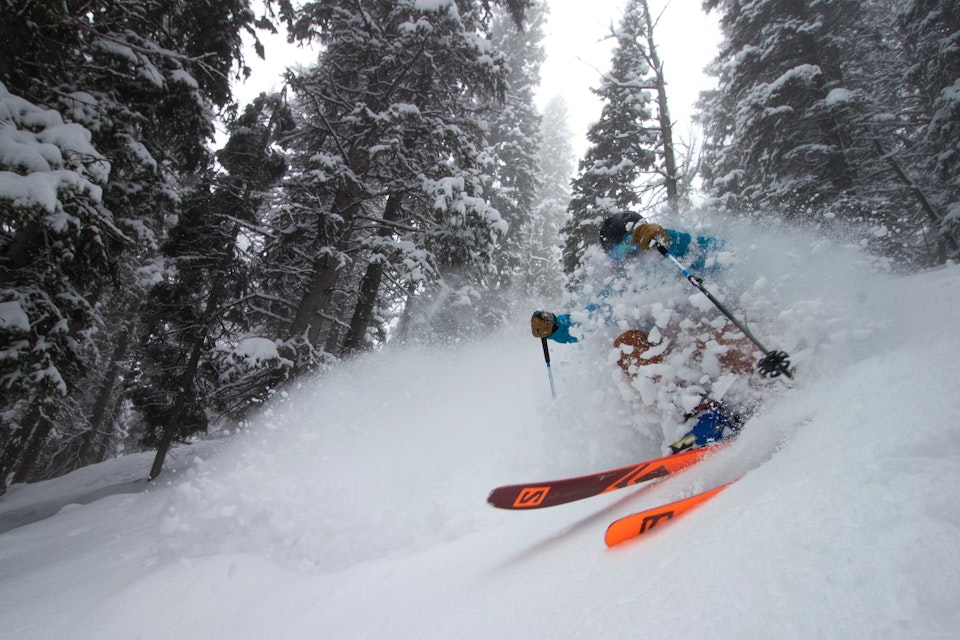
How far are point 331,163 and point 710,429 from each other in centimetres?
867

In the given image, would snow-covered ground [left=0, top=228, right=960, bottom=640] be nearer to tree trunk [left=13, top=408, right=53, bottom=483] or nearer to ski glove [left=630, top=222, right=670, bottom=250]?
ski glove [left=630, top=222, right=670, bottom=250]

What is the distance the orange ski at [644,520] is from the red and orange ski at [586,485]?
0.85m

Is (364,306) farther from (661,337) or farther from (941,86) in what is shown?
(941,86)

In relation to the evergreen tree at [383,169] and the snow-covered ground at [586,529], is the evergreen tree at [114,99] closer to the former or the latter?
the evergreen tree at [383,169]

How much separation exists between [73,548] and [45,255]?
4442mm

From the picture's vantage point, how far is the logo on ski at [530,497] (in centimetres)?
296

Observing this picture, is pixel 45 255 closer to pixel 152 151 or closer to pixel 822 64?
pixel 152 151

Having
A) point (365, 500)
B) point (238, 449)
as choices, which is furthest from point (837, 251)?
point (238, 449)

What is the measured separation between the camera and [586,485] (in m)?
3.11

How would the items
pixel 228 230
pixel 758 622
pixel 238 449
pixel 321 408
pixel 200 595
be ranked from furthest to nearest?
pixel 228 230
pixel 321 408
pixel 238 449
pixel 200 595
pixel 758 622

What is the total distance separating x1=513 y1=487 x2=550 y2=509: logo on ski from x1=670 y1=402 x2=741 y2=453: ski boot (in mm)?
1298

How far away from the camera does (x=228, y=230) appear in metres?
10.6

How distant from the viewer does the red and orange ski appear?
296 cm

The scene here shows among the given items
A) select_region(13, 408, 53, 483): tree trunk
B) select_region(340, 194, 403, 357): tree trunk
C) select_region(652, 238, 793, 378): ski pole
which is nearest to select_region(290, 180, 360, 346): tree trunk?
select_region(340, 194, 403, 357): tree trunk
